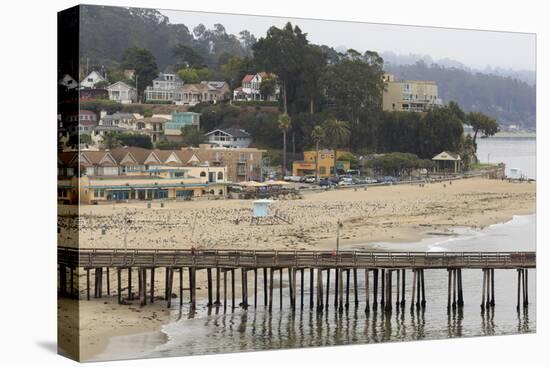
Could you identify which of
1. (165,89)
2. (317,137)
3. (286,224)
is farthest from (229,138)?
(286,224)

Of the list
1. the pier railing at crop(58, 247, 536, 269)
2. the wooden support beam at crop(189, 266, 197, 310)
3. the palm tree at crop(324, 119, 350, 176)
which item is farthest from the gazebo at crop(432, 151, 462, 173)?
the wooden support beam at crop(189, 266, 197, 310)

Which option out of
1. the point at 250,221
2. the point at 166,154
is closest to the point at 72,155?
the point at 166,154

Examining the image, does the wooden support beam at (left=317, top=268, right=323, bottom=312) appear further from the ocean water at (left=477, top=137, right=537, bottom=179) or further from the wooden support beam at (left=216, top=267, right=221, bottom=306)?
the ocean water at (left=477, top=137, right=537, bottom=179)

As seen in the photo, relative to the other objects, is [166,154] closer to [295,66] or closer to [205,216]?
[205,216]

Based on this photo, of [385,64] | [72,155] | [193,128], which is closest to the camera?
[72,155]

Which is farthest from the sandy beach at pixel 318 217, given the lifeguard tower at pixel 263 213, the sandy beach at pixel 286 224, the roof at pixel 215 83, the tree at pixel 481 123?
the roof at pixel 215 83

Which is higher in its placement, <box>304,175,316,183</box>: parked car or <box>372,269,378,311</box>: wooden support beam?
<box>304,175,316,183</box>: parked car
